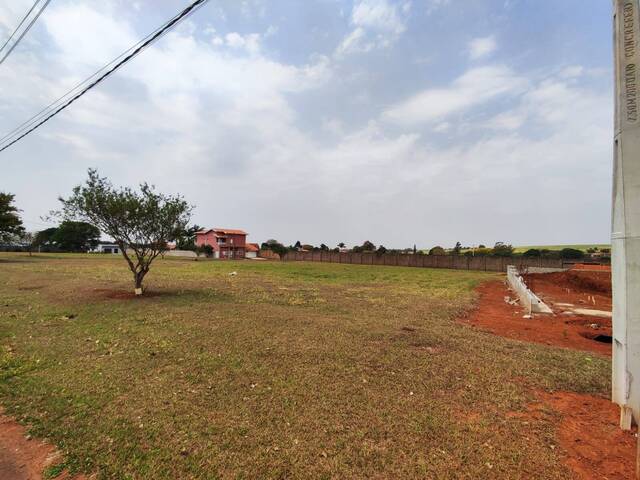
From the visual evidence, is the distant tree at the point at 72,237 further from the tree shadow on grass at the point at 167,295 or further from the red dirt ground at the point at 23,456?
the red dirt ground at the point at 23,456

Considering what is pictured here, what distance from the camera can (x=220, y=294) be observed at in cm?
1282

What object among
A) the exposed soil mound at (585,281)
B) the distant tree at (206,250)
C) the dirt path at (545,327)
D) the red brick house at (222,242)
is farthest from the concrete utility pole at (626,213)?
the red brick house at (222,242)

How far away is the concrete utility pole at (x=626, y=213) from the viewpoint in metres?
3.19

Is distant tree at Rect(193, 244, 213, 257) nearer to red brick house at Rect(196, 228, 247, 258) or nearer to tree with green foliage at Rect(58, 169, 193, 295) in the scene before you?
red brick house at Rect(196, 228, 247, 258)

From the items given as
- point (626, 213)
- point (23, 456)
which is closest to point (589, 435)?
point (626, 213)

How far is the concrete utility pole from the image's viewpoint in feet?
10.5

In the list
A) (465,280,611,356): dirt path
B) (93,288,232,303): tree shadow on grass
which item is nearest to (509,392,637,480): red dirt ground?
(465,280,611,356): dirt path

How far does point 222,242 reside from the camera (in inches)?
2566

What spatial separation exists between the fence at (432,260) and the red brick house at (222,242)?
1387 cm

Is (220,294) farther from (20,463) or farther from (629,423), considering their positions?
(629,423)

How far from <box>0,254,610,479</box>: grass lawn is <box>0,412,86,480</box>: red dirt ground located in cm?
12

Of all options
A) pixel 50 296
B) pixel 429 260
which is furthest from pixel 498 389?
pixel 429 260

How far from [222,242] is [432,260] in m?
42.5

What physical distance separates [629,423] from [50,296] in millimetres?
15689
